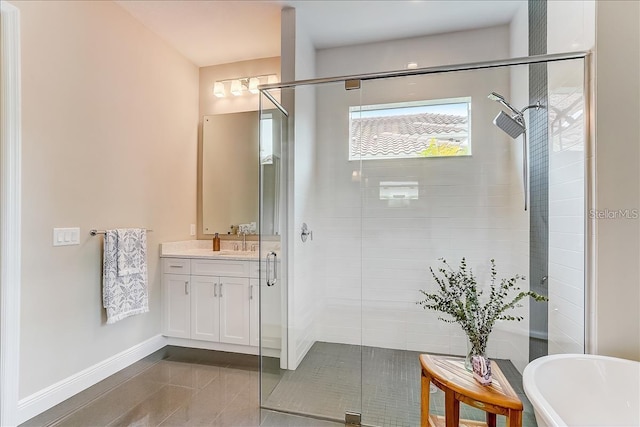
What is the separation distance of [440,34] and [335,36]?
0.98 m

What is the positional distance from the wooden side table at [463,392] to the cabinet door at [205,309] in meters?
1.93

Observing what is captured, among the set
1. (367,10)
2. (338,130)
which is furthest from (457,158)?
(367,10)

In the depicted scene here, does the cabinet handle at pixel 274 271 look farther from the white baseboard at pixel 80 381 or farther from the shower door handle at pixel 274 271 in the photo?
the white baseboard at pixel 80 381

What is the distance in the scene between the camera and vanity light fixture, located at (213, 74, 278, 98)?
3.39 meters

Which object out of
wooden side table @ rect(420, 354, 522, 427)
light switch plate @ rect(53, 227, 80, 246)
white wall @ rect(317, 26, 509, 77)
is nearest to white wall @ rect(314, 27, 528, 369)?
white wall @ rect(317, 26, 509, 77)

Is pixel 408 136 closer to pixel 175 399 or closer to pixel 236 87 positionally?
pixel 236 87

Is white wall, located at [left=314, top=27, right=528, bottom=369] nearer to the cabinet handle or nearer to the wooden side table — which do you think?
the cabinet handle

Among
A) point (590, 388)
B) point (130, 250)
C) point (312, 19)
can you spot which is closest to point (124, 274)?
point (130, 250)

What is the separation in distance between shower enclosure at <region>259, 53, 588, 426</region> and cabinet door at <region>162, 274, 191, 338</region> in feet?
3.15

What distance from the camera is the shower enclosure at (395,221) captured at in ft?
7.01

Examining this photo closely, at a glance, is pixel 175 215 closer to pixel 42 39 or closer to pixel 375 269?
pixel 42 39

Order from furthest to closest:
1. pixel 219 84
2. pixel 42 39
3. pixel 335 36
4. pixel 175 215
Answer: pixel 219 84
pixel 175 215
pixel 335 36
pixel 42 39

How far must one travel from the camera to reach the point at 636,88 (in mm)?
1628

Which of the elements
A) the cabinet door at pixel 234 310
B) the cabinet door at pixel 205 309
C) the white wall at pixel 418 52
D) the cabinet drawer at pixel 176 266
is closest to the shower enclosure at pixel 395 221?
the white wall at pixel 418 52
